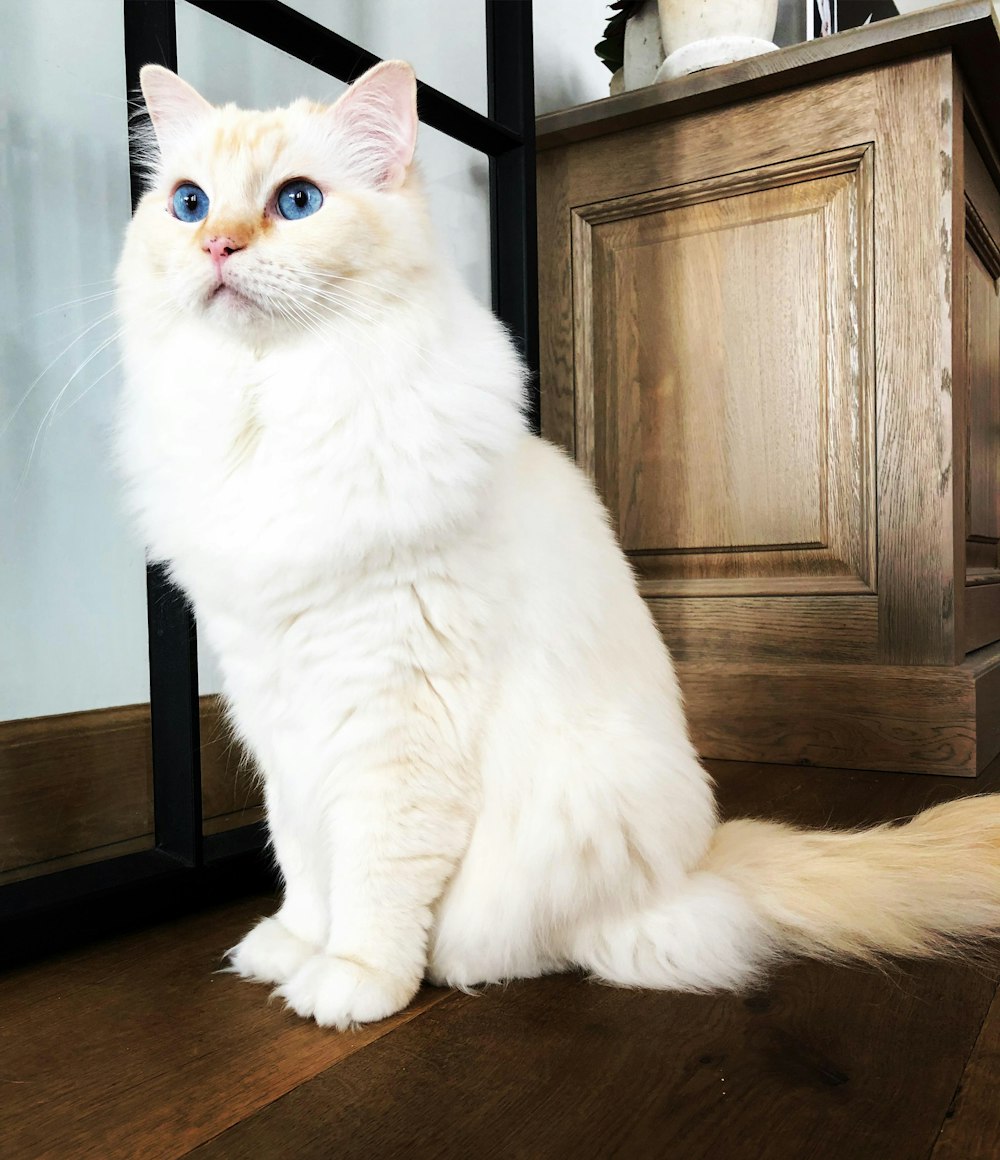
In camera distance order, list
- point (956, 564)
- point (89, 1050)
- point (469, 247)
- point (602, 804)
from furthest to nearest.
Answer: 1. point (469, 247)
2. point (956, 564)
3. point (602, 804)
4. point (89, 1050)

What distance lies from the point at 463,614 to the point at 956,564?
131 centimetres

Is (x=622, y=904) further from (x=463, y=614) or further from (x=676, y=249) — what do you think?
(x=676, y=249)

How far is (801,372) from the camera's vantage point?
201 cm

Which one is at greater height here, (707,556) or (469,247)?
(469,247)

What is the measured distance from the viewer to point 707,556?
214 centimetres

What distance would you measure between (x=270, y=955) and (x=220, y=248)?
771 millimetres

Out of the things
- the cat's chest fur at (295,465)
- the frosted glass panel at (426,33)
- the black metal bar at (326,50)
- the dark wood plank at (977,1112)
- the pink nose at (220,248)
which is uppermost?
the frosted glass panel at (426,33)

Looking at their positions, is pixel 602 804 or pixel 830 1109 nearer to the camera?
pixel 830 1109

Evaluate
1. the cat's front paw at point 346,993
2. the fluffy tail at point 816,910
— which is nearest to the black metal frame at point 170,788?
the cat's front paw at point 346,993

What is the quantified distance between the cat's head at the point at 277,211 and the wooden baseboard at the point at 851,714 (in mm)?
1361

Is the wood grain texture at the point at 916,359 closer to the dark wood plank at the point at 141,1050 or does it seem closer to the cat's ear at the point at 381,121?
the cat's ear at the point at 381,121

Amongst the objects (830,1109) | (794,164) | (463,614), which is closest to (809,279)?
(794,164)

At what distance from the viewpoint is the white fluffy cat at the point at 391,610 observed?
96cm

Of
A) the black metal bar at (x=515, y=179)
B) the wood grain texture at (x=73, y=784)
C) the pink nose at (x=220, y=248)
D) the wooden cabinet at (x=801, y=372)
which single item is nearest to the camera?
the pink nose at (x=220, y=248)
